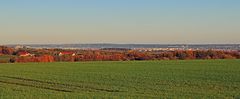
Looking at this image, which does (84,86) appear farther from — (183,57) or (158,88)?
(183,57)

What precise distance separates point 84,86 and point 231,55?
52.9 m

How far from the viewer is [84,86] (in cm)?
2544

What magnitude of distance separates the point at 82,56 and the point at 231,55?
77.9 feet

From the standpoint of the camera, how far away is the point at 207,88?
76.7ft

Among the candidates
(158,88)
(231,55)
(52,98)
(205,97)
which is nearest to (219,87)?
(158,88)

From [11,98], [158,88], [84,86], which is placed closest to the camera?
[11,98]

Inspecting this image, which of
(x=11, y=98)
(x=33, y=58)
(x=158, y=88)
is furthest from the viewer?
(x=33, y=58)

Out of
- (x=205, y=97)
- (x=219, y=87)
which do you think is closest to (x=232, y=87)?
(x=219, y=87)

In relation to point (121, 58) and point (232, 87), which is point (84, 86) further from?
point (121, 58)

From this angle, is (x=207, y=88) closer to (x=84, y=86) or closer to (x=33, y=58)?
(x=84, y=86)

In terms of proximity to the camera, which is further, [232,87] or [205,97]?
[232,87]

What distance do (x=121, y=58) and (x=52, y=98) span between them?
60.6 m

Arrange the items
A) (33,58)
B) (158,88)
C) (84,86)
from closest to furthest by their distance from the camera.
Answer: (158,88), (84,86), (33,58)

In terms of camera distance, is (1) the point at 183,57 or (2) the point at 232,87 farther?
(1) the point at 183,57
